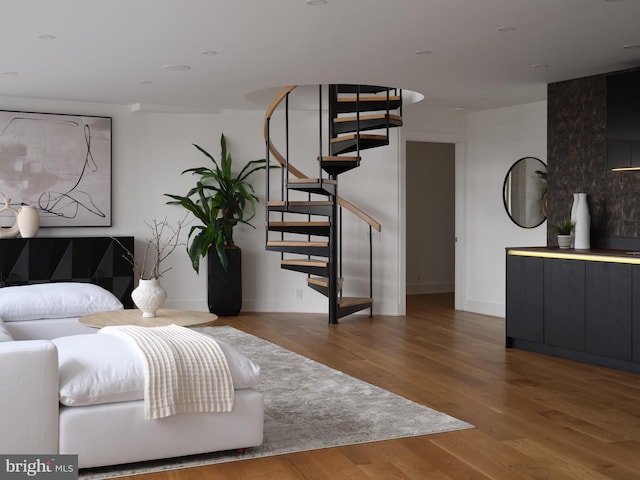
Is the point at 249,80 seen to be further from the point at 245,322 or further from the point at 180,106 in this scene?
the point at 245,322

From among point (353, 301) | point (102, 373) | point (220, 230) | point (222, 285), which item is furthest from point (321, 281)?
point (102, 373)

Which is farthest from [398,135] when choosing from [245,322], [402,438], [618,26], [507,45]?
[402,438]

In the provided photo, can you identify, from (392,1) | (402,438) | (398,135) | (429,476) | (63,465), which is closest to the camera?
(63,465)

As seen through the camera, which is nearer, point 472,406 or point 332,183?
point 472,406

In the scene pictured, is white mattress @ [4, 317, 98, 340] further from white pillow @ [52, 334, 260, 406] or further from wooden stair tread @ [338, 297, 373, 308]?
wooden stair tread @ [338, 297, 373, 308]

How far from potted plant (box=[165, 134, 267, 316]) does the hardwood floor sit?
24.9 inches

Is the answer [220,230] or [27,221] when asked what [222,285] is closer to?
[220,230]

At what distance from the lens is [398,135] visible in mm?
8719

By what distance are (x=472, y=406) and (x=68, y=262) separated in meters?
4.92

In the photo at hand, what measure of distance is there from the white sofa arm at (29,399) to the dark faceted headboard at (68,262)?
4892 millimetres

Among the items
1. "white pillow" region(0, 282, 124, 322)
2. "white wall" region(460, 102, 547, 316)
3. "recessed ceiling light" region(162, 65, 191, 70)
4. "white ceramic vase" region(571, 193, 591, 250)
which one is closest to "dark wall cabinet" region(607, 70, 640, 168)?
"white ceramic vase" region(571, 193, 591, 250)

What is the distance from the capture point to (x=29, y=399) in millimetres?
3096

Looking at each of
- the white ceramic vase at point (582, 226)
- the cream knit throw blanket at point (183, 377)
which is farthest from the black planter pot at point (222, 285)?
the cream knit throw blanket at point (183, 377)

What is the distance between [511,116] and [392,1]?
4506 millimetres
